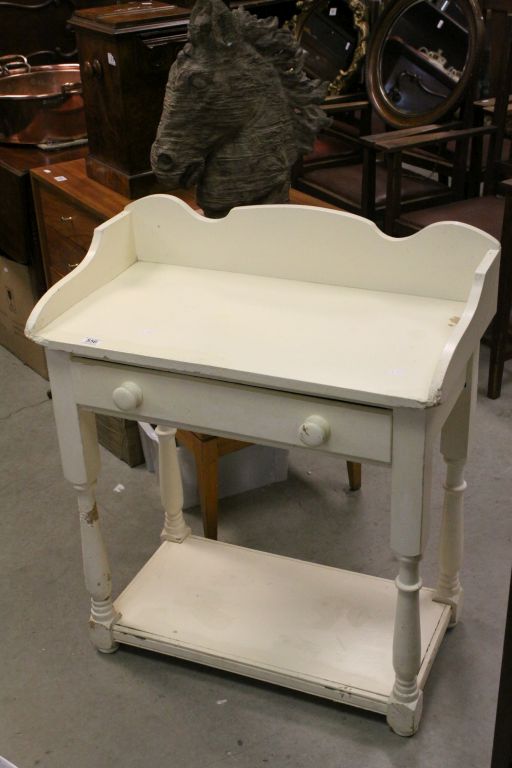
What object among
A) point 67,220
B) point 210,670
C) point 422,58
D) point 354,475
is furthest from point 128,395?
point 422,58

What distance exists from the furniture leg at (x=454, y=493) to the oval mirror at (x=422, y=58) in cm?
169

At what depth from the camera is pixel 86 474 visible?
6.27 ft

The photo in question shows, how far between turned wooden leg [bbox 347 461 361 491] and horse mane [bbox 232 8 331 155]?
2.80ft

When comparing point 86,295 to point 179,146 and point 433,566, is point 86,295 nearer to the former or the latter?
point 179,146

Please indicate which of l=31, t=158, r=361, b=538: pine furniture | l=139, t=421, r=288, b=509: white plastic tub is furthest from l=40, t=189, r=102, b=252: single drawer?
l=139, t=421, r=288, b=509: white plastic tub

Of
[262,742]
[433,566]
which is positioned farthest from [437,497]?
[262,742]

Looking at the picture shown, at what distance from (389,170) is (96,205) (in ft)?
3.14

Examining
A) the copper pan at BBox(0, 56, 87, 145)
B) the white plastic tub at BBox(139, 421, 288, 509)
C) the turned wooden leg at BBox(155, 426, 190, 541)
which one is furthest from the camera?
the copper pan at BBox(0, 56, 87, 145)

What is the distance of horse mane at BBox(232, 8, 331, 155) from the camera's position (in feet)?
6.83

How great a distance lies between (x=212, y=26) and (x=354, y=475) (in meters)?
1.23

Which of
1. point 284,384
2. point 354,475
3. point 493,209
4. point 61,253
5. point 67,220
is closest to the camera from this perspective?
point 284,384

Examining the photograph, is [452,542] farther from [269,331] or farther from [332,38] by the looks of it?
[332,38]

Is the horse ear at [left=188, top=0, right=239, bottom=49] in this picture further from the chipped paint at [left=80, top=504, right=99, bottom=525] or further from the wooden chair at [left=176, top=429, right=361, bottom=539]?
the chipped paint at [left=80, top=504, right=99, bottom=525]

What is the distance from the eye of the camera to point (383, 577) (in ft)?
7.71
